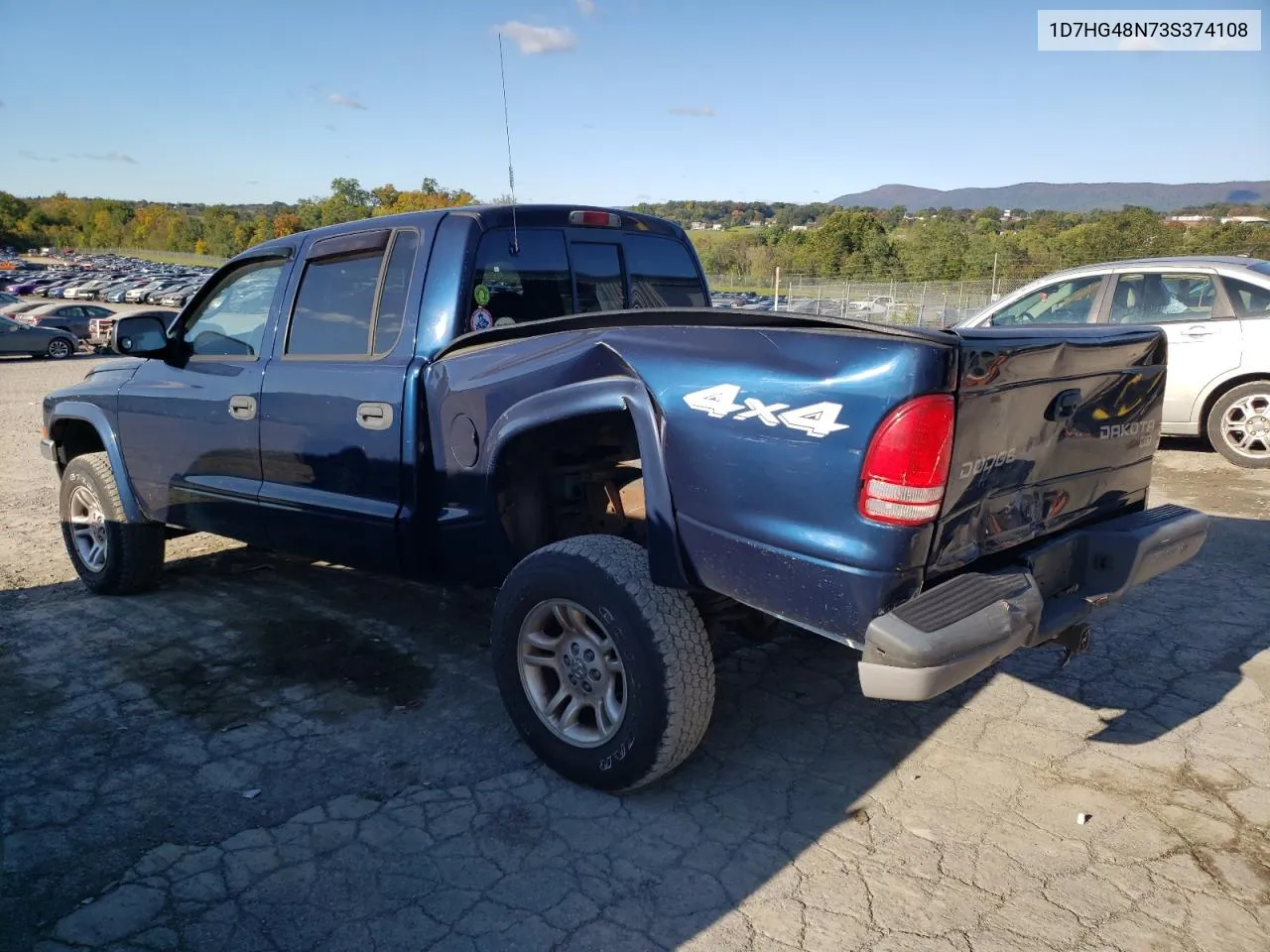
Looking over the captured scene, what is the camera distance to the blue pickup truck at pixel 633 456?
245cm

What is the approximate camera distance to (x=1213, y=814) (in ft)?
9.88

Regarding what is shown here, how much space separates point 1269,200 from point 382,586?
42.0 metres

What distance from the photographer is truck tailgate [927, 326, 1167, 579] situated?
251cm

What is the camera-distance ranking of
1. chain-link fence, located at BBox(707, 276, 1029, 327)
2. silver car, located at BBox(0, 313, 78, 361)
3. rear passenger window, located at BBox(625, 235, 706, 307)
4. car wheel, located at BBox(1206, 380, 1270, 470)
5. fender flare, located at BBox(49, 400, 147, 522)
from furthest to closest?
silver car, located at BBox(0, 313, 78, 361) → chain-link fence, located at BBox(707, 276, 1029, 327) → car wheel, located at BBox(1206, 380, 1270, 470) → fender flare, located at BBox(49, 400, 147, 522) → rear passenger window, located at BBox(625, 235, 706, 307)

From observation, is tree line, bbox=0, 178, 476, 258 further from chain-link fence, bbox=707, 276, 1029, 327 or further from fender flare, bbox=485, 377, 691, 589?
fender flare, bbox=485, 377, 691, 589

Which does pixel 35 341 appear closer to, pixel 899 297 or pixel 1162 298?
pixel 899 297

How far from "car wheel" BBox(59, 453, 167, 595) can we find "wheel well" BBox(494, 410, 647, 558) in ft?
8.85

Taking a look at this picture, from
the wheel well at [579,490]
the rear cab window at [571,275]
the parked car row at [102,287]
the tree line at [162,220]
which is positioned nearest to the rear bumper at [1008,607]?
the wheel well at [579,490]

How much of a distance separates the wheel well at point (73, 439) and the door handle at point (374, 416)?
275 cm

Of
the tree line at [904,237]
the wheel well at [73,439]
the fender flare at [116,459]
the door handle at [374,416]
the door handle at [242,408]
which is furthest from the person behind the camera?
the tree line at [904,237]

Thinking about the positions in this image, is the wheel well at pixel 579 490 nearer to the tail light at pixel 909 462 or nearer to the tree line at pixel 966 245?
the tail light at pixel 909 462

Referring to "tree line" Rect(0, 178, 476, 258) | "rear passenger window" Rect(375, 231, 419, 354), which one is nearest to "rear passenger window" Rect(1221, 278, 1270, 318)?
"rear passenger window" Rect(375, 231, 419, 354)

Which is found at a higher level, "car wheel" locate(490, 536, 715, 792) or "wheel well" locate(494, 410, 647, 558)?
"wheel well" locate(494, 410, 647, 558)

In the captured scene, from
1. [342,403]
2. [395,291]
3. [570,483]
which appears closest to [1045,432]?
[570,483]
